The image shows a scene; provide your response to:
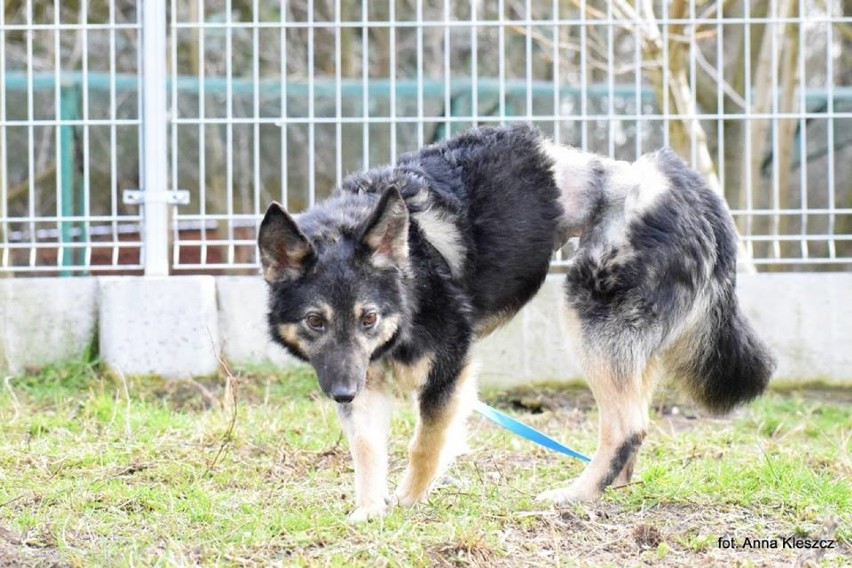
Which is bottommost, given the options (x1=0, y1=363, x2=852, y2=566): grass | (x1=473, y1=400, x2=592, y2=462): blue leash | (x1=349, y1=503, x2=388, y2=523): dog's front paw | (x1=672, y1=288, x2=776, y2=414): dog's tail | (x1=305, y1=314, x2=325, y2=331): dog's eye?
(x1=0, y1=363, x2=852, y2=566): grass

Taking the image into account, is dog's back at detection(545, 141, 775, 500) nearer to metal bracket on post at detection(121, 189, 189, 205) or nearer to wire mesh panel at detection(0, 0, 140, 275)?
metal bracket on post at detection(121, 189, 189, 205)

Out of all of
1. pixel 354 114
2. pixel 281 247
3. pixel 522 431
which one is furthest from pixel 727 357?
pixel 354 114

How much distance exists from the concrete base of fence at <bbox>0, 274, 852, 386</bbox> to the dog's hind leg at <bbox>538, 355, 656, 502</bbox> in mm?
2501

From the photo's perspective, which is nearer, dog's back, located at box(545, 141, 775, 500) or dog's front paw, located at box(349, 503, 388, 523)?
dog's front paw, located at box(349, 503, 388, 523)

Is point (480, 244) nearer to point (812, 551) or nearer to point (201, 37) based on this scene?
point (812, 551)

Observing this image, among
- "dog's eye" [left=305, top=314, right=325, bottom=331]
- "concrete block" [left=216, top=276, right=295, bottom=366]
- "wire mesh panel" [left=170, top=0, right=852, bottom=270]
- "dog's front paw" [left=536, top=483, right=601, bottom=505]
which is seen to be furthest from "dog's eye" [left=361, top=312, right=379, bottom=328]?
"concrete block" [left=216, top=276, right=295, bottom=366]

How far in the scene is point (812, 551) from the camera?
3713mm

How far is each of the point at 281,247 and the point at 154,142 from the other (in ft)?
11.3

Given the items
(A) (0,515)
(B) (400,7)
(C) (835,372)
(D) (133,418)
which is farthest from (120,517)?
(B) (400,7)

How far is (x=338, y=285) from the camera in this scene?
4281 millimetres

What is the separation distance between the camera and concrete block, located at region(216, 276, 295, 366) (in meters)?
7.43

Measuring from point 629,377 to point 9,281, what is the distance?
4.56 meters

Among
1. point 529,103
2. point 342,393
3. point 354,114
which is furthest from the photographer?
point 354,114

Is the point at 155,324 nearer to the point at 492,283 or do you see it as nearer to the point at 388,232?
the point at 492,283
